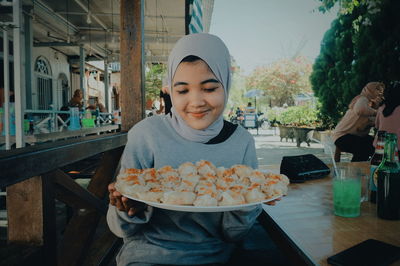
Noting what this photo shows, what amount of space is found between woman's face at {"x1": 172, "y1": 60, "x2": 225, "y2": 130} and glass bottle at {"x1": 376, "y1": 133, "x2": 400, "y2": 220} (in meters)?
0.76

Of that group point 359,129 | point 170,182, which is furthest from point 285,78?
point 170,182

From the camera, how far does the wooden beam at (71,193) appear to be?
1.60 metres

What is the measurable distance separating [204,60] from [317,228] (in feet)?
2.82

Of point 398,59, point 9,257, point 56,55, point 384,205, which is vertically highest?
point 56,55

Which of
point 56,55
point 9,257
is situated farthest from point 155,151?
point 56,55

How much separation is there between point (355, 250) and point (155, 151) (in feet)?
3.04

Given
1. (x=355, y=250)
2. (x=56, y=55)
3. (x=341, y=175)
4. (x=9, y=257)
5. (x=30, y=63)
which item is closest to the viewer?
(x=355, y=250)

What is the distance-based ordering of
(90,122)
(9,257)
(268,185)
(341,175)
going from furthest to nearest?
(90,122)
(341,175)
(9,257)
(268,185)

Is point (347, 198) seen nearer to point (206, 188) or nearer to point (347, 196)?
point (347, 196)

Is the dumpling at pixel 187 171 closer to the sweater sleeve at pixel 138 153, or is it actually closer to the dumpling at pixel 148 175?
the dumpling at pixel 148 175

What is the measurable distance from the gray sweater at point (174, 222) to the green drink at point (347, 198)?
34 cm

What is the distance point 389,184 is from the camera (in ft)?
4.23

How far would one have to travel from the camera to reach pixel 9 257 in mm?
1294

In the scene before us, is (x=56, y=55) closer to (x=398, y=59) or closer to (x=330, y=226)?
(x=398, y=59)
